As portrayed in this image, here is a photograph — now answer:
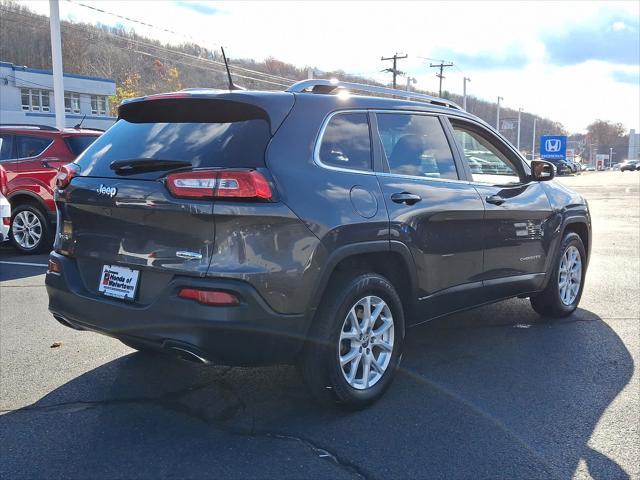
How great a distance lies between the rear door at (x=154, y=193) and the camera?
3213 mm

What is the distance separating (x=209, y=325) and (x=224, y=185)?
72 cm

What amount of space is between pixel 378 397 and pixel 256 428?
2.72 feet

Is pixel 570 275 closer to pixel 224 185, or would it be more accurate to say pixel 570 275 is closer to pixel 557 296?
pixel 557 296

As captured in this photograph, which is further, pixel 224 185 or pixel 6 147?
pixel 6 147

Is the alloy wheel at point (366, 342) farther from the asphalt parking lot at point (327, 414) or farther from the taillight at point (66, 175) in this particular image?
the taillight at point (66, 175)

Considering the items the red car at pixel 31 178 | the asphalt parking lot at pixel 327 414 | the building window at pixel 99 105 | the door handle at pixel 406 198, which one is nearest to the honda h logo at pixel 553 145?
the building window at pixel 99 105

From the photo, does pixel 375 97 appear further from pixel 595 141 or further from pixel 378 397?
pixel 595 141

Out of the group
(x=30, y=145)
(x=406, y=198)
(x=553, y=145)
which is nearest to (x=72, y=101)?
(x=553, y=145)

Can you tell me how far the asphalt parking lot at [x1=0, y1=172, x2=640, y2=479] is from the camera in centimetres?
310

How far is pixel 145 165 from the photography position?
3426mm

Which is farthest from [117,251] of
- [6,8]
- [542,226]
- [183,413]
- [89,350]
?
[6,8]

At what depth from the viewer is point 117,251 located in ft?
11.3

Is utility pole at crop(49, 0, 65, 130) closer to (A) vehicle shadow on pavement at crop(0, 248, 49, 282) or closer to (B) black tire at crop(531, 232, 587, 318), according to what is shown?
(A) vehicle shadow on pavement at crop(0, 248, 49, 282)

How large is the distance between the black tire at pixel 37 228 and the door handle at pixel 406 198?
290 inches
